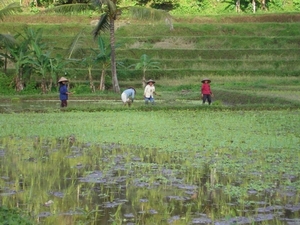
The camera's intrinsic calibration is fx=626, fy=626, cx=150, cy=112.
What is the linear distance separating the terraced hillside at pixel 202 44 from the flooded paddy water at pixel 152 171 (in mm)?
11465

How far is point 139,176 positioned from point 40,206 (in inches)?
63.3

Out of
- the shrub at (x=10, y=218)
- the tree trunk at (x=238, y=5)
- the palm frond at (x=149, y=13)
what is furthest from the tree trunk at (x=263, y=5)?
the shrub at (x=10, y=218)

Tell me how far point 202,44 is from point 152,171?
20.5m

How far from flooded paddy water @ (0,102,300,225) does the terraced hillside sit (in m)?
11.5

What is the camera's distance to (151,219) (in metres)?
5.06

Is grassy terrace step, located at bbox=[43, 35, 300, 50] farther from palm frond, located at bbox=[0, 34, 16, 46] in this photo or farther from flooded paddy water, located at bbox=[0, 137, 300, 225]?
flooded paddy water, located at bbox=[0, 137, 300, 225]

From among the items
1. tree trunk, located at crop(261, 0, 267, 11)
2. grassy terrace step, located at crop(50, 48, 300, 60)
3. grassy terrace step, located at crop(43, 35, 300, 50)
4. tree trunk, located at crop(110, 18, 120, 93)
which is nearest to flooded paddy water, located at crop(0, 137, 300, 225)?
tree trunk, located at crop(110, 18, 120, 93)

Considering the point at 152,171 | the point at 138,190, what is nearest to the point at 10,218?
the point at 138,190

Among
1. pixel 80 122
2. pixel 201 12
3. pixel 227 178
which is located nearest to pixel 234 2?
pixel 201 12

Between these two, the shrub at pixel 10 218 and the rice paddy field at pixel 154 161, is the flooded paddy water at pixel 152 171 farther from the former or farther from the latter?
the shrub at pixel 10 218

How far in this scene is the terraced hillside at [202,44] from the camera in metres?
23.8

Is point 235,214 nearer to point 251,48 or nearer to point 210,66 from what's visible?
point 210,66

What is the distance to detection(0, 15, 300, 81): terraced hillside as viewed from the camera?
23844 mm

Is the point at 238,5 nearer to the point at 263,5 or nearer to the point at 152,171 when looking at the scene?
the point at 263,5
